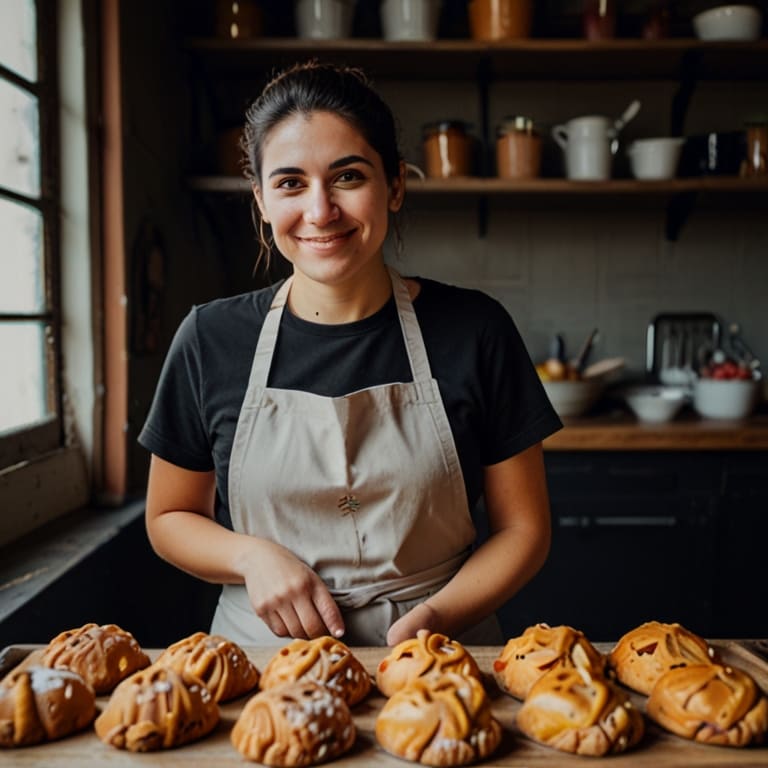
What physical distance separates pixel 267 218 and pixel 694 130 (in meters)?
2.44

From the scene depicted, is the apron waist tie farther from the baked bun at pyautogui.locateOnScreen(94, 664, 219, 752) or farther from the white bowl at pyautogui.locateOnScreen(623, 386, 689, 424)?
the white bowl at pyautogui.locateOnScreen(623, 386, 689, 424)

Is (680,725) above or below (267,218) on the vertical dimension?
below

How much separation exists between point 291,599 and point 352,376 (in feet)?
1.16

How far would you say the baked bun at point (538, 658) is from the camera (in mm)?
886

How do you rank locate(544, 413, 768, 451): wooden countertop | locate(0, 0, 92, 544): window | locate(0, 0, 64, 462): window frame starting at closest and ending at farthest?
locate(0, 0, 92, 544): window, locate(0, 0, 64, 462): window frame, locate(544, 413, 768, 451): wooden countertop

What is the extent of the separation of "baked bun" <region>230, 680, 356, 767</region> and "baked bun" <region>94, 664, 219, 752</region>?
4 cm

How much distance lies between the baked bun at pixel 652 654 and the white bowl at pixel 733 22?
89.9 inches

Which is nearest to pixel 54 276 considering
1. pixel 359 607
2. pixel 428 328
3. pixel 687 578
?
pixel 428 328

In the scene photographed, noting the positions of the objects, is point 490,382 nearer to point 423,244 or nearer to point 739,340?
point 423,244

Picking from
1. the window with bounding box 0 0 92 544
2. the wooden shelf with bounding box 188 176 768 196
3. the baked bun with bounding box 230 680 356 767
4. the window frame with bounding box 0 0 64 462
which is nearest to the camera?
the baked bun with bounding box 230 680 356 767

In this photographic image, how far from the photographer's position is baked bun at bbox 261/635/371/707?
0.86 metres

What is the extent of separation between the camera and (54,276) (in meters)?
1.83

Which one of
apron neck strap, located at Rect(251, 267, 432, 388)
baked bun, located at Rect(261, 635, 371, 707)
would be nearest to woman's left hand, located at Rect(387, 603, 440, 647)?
baked bun, located at Rect(261, 635, 371, 707)

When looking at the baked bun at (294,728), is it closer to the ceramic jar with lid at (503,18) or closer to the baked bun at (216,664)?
the baked bun at (216,664)
